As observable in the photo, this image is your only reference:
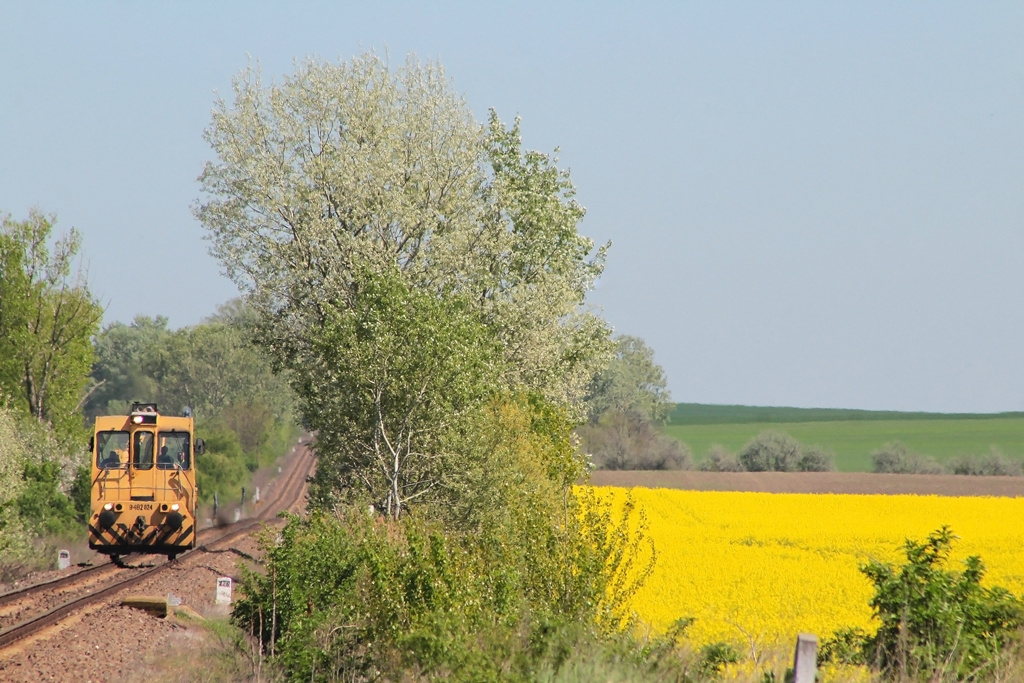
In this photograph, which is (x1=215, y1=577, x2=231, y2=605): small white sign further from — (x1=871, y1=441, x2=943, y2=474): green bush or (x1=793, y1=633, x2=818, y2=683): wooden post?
(x1=871, y1=441, x2=943, y2=474): green bush

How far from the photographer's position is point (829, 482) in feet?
209

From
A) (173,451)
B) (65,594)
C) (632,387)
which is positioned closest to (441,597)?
(65,594)

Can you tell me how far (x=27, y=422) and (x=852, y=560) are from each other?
101 feet

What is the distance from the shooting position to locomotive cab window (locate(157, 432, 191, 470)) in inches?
1072

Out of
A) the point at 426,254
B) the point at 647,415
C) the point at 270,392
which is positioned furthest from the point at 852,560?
the point at 270,392

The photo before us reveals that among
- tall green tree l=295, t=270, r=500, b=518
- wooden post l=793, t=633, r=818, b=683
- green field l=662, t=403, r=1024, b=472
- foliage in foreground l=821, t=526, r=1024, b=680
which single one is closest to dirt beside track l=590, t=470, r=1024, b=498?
tall green tree l=295, t=270, r=500, b=518

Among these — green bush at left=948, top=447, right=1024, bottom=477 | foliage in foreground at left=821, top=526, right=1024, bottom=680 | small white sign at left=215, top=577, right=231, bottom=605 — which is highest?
green bush at left=948, top=447, right=1024, bottom=477

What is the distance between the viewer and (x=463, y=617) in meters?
12.2

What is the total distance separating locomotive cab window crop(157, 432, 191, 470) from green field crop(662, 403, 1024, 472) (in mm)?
82293

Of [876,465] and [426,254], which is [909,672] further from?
[876,465]

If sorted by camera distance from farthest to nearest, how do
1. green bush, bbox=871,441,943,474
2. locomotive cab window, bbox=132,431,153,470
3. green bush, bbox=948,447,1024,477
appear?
1. green bush, bbox=871,441,943,474
2. green bush, bbox=948,447,1024,477
3. locomotive cab window, bbox=132,431,153,470

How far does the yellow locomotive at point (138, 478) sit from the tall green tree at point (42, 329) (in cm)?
2378

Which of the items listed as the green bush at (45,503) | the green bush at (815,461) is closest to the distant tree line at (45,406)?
the green bush at (45,503)

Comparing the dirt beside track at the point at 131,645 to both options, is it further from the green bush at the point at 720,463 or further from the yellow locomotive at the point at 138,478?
the green bush at the point at 720,463
